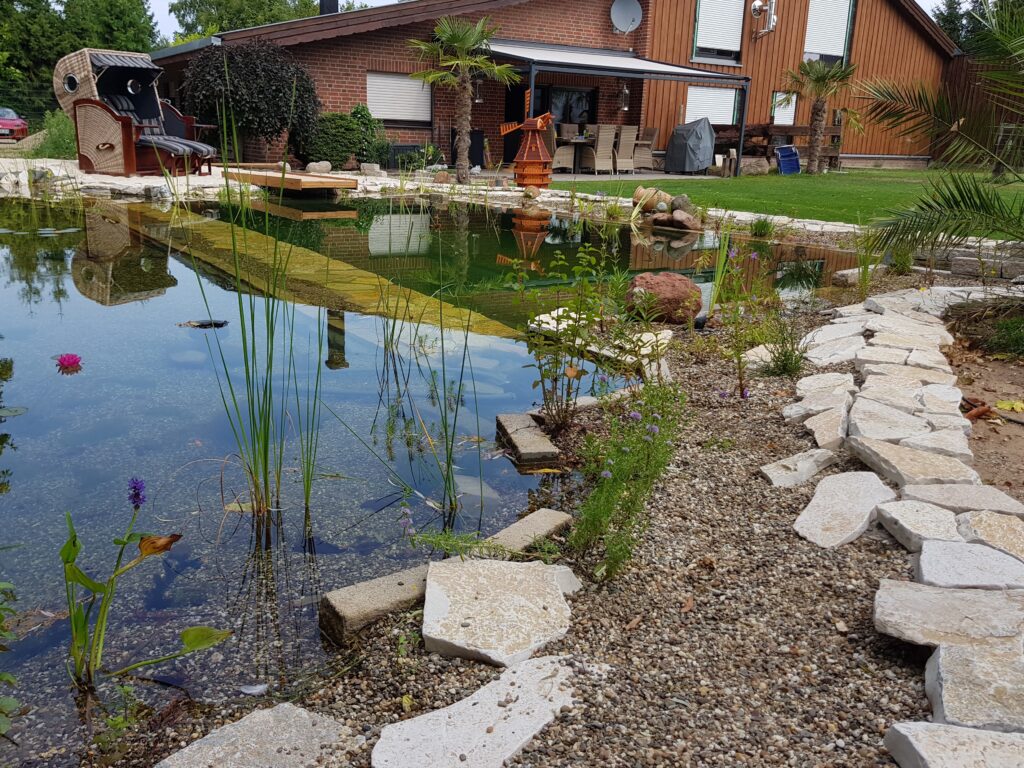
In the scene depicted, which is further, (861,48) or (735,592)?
(861,48)

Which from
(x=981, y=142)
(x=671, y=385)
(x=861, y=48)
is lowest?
(x=671, y=385)

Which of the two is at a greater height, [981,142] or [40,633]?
[981,142]

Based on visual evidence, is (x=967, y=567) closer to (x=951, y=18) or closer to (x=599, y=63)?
(x=599, y=63)

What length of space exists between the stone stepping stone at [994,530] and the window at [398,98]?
15.0 meters

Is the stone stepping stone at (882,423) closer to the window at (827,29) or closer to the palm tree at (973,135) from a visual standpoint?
the palm tree at (973,135)

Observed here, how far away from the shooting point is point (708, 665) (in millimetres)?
1741

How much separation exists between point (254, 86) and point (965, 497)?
12.4 meters

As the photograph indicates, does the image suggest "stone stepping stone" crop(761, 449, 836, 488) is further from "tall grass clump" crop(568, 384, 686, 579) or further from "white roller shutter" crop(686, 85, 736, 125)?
"white roller shutter" crop(686, 85, 736, 125)

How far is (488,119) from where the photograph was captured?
56.7ft

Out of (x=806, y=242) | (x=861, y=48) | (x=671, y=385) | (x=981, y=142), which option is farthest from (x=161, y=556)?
(x=861, y=48)

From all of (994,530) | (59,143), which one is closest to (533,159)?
(59,143)

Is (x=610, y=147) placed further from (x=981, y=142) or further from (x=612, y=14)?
(x=981, y=142)

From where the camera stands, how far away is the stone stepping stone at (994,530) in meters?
2.05

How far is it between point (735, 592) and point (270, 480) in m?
1.44
